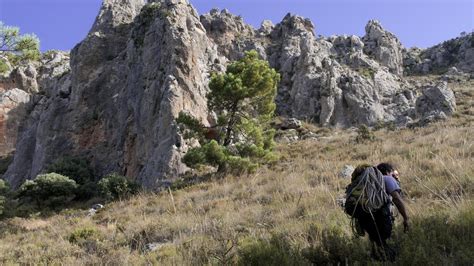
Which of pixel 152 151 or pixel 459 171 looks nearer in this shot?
pixel 459 171

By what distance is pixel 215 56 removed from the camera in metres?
29.2

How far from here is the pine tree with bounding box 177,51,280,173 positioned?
17.9 meters

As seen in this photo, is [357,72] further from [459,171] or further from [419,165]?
[459,171]

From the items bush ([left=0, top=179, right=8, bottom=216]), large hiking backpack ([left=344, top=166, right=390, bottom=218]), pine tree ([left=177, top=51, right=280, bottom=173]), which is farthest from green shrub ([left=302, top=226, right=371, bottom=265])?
bush ([left=0, top=179, right=8, bottom=216])

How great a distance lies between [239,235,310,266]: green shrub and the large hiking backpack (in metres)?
0.81

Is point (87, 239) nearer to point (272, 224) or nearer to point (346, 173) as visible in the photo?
point (272, 224)

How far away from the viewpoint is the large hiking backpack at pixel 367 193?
14.8ft

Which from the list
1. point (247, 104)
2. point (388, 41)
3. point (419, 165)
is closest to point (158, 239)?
point (419, 165)

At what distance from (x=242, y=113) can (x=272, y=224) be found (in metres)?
12.2

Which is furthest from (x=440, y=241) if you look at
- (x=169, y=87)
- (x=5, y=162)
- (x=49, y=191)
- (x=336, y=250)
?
(x=5, y=162)

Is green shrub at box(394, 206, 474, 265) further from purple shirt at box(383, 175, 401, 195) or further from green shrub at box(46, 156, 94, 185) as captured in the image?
green shrub at box(46, 156, 94, 185)

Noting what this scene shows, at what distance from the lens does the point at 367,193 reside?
4566mm

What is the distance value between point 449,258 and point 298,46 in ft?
128

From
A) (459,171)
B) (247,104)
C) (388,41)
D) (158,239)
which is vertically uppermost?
(388,41)
